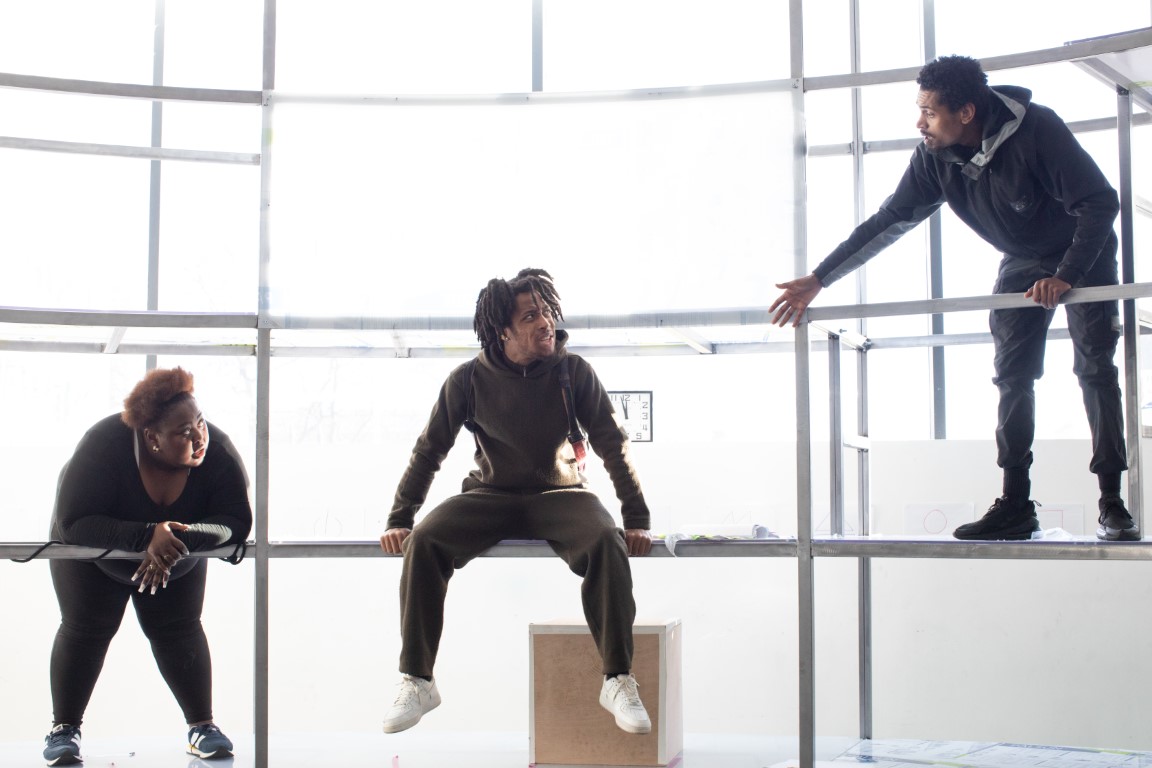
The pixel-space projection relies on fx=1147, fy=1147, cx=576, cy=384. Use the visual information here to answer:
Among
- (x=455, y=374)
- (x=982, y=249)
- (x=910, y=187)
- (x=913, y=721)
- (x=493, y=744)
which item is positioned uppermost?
(x=982, y=249)

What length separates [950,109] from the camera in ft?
8.30

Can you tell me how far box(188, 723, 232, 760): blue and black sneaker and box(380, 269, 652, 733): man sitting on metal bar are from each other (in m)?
0.66

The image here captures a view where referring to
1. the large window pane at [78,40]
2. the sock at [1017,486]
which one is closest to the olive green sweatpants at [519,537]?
the sock at [1017,486]

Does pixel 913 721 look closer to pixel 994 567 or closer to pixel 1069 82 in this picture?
pixel 994 567

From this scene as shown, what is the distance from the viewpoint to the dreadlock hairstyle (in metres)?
2.68

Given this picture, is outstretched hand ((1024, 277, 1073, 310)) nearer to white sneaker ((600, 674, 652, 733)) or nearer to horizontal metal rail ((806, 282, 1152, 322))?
horizontal metal rail ((806, 282, 1152, 322))

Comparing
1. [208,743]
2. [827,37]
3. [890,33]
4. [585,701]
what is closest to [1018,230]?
[585,701]

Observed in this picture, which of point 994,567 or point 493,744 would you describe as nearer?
point 493,744

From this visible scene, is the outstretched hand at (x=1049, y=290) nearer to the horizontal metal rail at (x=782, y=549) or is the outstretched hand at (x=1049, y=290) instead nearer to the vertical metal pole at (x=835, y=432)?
the horizontal metal rail at (x=782, y=549)

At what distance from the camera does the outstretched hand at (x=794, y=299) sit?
8.41ft

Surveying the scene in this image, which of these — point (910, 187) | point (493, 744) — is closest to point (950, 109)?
point (910, 187)

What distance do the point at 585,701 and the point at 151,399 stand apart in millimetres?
1245

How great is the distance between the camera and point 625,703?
233 centimetres

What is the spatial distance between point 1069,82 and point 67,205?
5220 mm
